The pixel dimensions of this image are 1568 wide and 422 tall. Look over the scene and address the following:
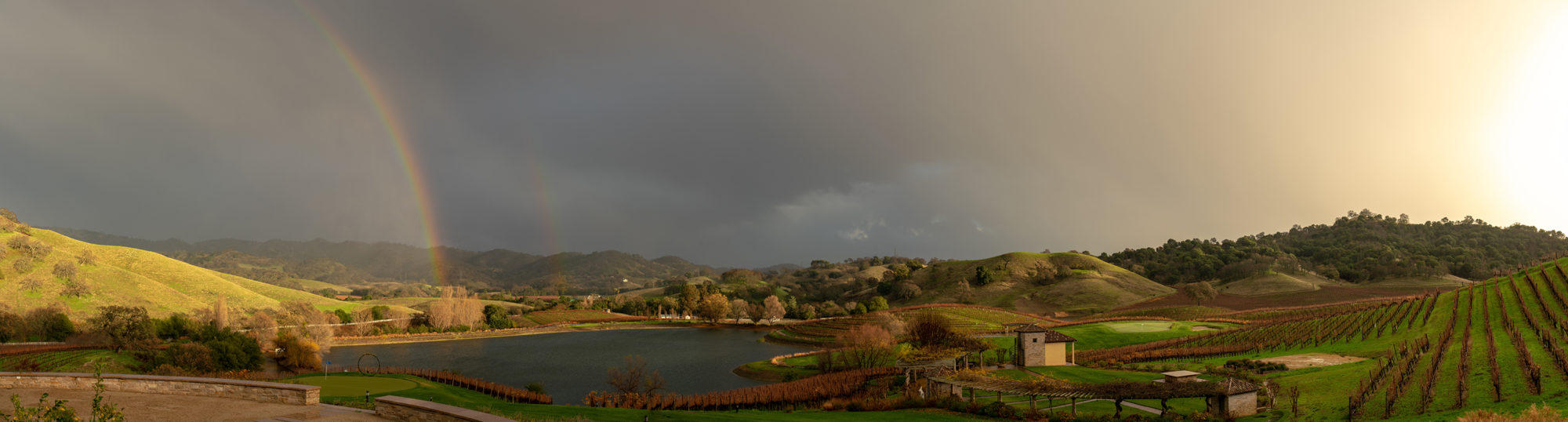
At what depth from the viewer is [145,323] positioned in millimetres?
72062

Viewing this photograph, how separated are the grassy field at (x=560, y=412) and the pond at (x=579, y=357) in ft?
43.5

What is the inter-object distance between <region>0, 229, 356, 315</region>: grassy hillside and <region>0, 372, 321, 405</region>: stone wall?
275 ft

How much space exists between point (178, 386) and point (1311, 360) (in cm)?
6207

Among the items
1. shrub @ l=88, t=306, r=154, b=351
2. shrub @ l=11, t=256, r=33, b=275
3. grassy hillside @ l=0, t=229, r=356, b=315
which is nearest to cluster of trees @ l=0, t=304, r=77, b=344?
shrub @ l=88, t=306, r=154, b=351

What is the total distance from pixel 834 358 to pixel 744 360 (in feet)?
74.6

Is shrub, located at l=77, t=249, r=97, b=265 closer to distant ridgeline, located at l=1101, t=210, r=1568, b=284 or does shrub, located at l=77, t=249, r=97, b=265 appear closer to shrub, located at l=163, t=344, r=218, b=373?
shrub, located at l=163, t=344, r=218, b=373

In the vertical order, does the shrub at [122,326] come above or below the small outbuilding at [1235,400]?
below

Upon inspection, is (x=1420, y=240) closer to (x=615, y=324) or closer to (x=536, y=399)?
(x=615, y=324)

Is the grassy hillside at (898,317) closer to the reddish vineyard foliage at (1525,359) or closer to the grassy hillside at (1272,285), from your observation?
the reddish vineyard foliage at (1525,359)

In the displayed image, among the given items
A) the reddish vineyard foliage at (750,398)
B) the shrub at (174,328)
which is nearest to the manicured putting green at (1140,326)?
the reddish vineyard foliage at (750,398)

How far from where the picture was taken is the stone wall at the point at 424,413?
16.1 meters

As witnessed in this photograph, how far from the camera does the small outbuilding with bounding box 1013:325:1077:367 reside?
50.3 m

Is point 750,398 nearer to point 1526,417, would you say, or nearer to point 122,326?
point 1526,417

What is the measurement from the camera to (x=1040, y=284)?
142m
